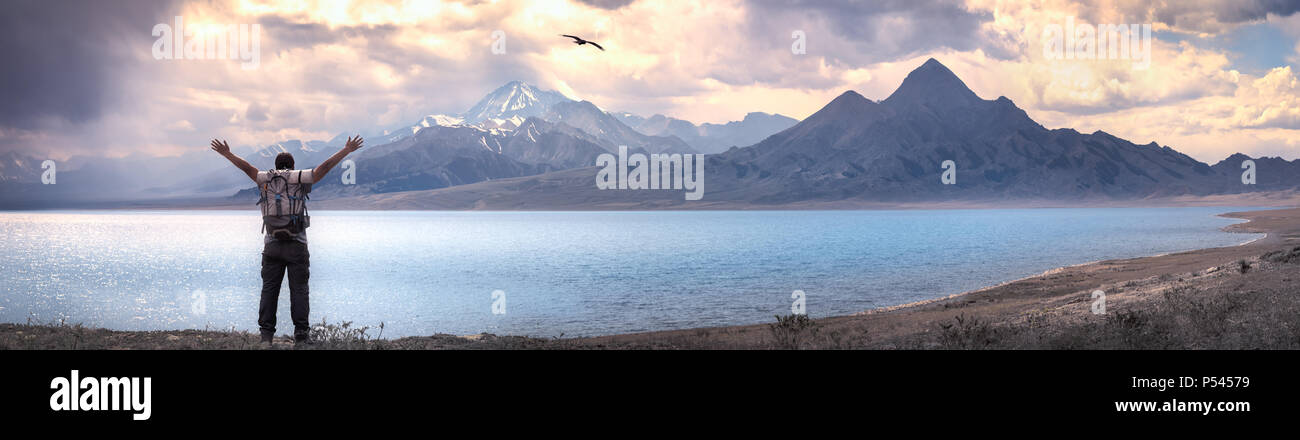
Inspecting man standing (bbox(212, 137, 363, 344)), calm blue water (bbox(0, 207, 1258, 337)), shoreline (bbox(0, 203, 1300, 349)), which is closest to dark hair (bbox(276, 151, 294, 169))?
man standing (bbox(212, 137, 363, 344))

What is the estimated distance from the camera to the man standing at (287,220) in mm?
11922

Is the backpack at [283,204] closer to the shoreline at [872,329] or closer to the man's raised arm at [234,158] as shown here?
the man's raised arm at [234,158]

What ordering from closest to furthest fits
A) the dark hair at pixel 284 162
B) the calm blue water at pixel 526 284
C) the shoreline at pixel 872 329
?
1. the dark hair at pixel 284 162
2. the shoreline at pixel 872 329
3. the calm blue water at pixel 526 284

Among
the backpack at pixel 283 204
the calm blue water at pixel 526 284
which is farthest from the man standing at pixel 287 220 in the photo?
the calm blue water at pixel 526 284

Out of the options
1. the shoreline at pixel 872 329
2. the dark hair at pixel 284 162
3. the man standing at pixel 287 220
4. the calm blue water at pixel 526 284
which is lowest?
the calm blue water at pixel 526 284

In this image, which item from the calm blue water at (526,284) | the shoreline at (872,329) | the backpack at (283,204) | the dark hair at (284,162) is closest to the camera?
the backpack at (283,204)

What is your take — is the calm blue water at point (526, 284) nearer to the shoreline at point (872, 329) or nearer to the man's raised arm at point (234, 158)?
the shoreline at point (872, 329)

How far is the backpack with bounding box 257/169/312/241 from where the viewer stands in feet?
39.0

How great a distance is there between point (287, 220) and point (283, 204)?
0.87 feet

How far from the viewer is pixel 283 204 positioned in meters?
11.9

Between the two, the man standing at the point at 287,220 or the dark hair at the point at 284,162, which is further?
the dark hair at the point at 284,162

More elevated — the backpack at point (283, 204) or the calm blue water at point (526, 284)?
the backpack at point (283, 204)

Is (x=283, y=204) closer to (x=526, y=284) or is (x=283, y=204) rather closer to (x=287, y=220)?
(x=287, y=220)
